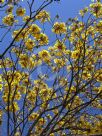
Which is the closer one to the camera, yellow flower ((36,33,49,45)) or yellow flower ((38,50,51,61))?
yellow flower ((36,33,49,45))

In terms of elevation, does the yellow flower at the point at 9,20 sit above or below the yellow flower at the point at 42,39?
above

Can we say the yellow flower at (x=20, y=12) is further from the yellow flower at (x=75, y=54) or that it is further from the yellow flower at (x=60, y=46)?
the yellow flower at (x=75, y=54)

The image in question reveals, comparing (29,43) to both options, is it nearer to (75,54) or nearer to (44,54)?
(44,54)

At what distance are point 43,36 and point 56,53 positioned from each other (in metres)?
1.13

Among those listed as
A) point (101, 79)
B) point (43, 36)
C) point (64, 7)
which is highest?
point (64, 7)

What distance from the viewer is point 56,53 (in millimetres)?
10375

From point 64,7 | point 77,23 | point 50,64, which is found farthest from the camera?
point 64,7

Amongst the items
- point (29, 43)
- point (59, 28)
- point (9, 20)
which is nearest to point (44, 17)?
point (59, 28)

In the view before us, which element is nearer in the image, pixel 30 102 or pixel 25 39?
pixel 25 39

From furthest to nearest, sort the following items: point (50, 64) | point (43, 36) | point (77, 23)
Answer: point (50, 64)
point (77, 23)
point (43, 36)

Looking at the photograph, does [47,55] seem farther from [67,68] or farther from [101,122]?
[101,122]

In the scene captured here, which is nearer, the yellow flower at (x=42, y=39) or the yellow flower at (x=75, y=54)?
the yellow flower at (x=42, y=39)

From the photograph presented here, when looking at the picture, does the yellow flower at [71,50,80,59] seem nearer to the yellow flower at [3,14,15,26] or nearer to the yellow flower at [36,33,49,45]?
the yellow flower at [36,33,49,45]

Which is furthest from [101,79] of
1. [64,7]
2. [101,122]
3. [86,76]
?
[64,7]
